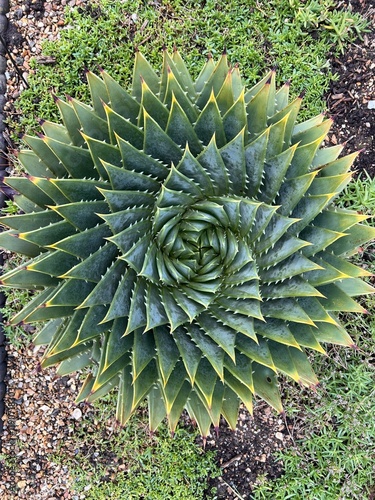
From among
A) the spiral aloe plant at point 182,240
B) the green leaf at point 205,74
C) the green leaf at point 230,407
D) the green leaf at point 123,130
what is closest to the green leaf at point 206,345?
the spiral aloe plant at point 182,240

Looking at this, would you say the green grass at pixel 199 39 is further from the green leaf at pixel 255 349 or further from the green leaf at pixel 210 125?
the green leaf at pixel 255 349

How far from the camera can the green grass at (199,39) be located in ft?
11.7

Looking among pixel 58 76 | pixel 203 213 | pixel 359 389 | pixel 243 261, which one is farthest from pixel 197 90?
pixel 359 389

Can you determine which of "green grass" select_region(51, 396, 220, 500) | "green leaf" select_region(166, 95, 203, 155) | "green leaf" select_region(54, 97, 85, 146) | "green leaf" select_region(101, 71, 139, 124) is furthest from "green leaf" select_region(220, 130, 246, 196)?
"green grass" select_region(51, 396, 220, 500)

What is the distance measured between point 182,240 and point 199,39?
2.25m

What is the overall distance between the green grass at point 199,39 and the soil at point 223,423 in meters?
0.16

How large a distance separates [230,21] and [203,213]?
2.24 m

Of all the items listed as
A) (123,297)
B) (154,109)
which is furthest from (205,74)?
(123,297)

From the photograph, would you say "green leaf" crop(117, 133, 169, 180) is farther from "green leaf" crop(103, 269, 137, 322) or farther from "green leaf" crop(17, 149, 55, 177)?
"green leaf" crop(17, 149, 55, 177)

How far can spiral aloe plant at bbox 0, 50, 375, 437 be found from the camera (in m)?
1.94

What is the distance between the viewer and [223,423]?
3.60 meters

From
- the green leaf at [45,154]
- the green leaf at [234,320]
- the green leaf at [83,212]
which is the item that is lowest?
the green leaf at [234,320]

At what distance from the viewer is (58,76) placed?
3693 mm

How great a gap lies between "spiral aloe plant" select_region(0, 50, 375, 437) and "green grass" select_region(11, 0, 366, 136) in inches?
58.4
